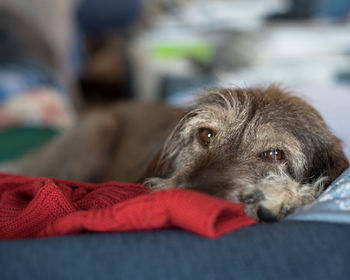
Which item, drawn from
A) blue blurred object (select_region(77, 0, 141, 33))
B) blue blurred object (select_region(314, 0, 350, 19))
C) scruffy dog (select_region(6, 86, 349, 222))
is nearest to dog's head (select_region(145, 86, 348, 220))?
scruffy dog (select_region(6, 86, 349, 222))

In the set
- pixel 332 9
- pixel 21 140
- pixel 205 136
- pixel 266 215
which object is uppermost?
pixel 332 9

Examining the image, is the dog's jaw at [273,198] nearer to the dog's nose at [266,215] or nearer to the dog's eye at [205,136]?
the dog's nose at [266,215]

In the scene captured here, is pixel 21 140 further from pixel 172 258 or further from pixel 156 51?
pixel 172 258

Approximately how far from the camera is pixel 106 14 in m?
7.43

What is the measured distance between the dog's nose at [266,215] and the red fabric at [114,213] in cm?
25

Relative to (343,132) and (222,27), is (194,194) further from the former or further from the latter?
(222,27)

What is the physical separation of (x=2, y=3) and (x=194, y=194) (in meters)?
5.15

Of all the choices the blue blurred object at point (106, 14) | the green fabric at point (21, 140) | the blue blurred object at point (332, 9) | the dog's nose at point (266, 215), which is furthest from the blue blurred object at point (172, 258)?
the blue blurred object at point (106, 14)

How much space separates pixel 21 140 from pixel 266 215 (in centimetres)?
306

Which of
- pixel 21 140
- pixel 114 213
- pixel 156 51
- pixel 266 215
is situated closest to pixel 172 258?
pixel 114 213

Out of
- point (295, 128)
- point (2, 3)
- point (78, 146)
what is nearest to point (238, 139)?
point (295, 128)

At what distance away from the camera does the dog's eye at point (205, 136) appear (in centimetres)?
194

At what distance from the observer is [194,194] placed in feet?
3.74

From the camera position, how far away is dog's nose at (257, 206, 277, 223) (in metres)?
1.46
